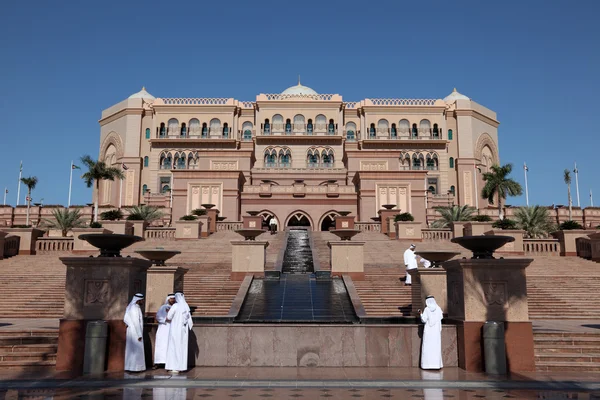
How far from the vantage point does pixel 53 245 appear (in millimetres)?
26344

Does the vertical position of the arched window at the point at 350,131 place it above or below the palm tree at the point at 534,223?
above

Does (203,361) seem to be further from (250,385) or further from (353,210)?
(353,210)

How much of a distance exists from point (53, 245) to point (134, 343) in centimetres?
1939

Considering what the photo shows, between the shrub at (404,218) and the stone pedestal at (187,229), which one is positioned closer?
the stone pedestal at (187,229)

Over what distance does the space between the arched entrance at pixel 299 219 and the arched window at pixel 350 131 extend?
18.5 m

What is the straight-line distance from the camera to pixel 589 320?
15578 mm

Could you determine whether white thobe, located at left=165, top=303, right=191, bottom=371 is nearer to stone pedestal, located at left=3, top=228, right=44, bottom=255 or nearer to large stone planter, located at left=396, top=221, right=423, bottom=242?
A: stone pedestal, located at left=3, top=228, right=44, bottom=255

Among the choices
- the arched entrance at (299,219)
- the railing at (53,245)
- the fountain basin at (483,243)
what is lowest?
the fountain basin at (483,243)

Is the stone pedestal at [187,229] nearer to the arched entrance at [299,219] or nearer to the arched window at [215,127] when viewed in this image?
the arched entrance at [299,219]

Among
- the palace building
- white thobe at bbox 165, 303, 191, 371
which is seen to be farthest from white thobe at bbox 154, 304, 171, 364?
the palace building

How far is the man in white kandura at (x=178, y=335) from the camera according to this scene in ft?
30.6

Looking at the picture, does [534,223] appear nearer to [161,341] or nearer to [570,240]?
[570,240]

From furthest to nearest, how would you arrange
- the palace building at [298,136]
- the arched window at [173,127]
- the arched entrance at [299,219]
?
1. the arched window at [173,127]
2. the palace building at [298,136]
3. the arched entrance at [299,219]

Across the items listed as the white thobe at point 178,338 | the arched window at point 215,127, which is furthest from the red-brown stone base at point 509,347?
the arched window at point 215,127
